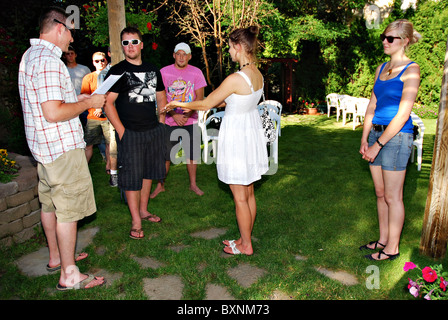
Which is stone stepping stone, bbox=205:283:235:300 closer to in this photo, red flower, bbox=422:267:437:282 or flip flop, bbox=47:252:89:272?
flip flop, bbox=47:252:89:272

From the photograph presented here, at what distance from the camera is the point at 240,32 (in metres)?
3.08

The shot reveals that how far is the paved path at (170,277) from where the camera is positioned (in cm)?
296

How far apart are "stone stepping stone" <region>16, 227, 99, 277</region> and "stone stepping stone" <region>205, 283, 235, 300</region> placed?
4.89 ft

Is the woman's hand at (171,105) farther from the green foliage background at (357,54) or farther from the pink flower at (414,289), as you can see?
the green foliage background at (357,54)

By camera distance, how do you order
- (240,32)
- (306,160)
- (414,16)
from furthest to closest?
(414,16), (306,160), (240,32)

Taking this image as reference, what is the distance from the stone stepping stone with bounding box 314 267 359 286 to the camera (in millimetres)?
3098

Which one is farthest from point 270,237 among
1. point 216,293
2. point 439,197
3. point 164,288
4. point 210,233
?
point 439,197

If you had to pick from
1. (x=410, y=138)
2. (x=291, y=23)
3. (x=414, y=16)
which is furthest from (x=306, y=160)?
(x=414, y=16)

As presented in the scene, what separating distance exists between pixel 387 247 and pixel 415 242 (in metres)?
0.58

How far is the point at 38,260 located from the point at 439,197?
3.82 metres

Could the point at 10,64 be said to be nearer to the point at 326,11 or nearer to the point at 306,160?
the point at 306,160

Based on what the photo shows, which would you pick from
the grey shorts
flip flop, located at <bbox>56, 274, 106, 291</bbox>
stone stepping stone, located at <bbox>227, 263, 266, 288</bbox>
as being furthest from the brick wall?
stone stepping stone, located at <bbox>227, 263, 266, 288</bbox>

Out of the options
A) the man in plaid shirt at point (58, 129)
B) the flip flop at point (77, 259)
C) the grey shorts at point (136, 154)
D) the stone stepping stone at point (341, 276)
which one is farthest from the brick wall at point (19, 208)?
the stone stepping stone at point (341, 276)
